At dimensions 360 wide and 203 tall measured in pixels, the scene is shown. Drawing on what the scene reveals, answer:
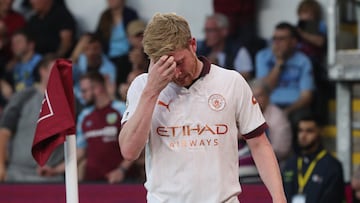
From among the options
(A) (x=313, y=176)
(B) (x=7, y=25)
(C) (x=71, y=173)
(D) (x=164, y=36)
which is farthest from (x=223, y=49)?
(D) (x=164, y=36)

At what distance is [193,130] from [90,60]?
609cm

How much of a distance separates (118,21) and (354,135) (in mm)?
2984

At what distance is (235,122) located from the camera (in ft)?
16.9

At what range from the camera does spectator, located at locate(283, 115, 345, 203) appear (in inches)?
342

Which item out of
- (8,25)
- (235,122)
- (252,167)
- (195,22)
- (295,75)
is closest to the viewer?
(235,122)

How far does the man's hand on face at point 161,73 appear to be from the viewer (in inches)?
188

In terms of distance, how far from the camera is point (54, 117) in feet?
Answer: 17.9

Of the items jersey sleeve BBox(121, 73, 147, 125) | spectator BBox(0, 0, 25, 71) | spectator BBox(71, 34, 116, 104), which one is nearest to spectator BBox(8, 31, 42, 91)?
spectator BBox(0, 0, 25, 71)

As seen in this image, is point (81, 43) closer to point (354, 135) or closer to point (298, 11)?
point (298, 11)

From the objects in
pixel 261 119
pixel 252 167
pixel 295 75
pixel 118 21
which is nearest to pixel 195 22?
pixel 118 21

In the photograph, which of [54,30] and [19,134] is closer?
[19,134]

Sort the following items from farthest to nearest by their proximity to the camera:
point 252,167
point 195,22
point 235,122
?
1. point 195,22
2. point 252,167
3. point 235,122

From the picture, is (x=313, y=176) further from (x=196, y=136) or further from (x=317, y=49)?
(x=196, y=136)

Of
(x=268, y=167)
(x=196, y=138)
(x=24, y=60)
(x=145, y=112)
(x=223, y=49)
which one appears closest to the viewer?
(x=145, y=112)
